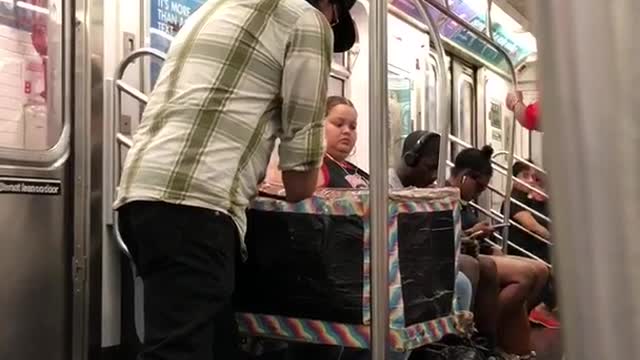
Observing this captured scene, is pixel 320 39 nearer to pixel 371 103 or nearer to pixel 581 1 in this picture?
pixel 371 103

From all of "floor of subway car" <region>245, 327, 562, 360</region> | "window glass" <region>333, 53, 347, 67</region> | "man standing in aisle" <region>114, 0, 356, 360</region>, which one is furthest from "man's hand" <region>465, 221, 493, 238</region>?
"man standing in aisle" <region>114, 0, 356, 360</region>

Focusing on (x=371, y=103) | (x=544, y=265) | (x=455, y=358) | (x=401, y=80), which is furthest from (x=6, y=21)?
(x=401, y=80)

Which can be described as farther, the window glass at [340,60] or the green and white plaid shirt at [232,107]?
the window glass at [340,60]

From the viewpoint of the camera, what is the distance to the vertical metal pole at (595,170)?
23.3 inches

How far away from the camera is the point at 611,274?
60 centimetres

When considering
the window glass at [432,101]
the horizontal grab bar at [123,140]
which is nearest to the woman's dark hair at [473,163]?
the window glass at [432,101]

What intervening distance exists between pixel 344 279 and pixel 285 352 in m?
0.47

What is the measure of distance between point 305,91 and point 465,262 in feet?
4.94

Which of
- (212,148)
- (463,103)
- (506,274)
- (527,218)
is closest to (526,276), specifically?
(506,274)

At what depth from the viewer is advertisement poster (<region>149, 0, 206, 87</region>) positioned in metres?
2.88

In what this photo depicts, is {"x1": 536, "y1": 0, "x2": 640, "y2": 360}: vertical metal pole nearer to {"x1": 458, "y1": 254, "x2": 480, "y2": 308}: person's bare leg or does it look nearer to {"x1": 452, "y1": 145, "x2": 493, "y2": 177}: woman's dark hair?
{"x1": 458, "y1": 254, "x2": 480, "y2": 308}: person's bare leg

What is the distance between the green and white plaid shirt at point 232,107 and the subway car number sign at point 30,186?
0.72 m

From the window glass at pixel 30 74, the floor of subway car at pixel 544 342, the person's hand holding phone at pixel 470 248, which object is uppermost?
the window glass at pixel 30 74

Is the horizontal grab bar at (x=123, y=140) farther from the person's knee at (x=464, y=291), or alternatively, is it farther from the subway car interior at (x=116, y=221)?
the person's knee at (x=464, y=291)
